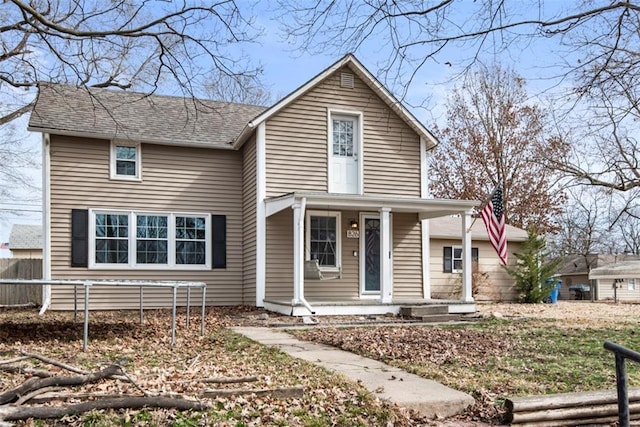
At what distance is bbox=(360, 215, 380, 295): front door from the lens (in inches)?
624

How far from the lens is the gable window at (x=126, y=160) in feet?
50.4

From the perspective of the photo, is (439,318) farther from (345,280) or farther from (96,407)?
(96,407)

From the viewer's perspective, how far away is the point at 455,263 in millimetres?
21328

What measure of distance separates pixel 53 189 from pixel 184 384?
1100 centimetres

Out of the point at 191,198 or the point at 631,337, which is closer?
the point at 631,337

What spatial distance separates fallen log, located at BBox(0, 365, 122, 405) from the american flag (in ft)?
39.1

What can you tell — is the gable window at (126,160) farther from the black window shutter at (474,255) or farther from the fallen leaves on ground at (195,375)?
the black window shutter at (474,255)

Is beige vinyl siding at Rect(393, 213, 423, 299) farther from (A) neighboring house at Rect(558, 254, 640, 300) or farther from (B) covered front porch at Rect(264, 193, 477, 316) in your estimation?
(A) neighboring house at Rect(558, 254, 640, 300)

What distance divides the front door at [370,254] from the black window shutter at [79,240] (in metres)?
6.73

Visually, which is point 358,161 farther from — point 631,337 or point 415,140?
point 631,337

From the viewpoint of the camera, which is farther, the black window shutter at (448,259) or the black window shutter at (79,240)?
the black window shutter at (448,259)

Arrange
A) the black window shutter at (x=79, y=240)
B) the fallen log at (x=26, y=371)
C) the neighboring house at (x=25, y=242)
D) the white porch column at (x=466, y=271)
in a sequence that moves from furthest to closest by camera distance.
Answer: the neighboring house at (x=25, y=242), the black window shutter at (x=79, y=240), the white porch column at (x=466, y=271), the fallen log at (x=26, y=371)

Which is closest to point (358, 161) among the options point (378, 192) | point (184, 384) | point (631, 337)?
point (378, 192)

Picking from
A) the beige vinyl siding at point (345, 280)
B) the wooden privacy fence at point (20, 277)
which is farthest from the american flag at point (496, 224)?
the wooden privacy fence at point (20, 277)
